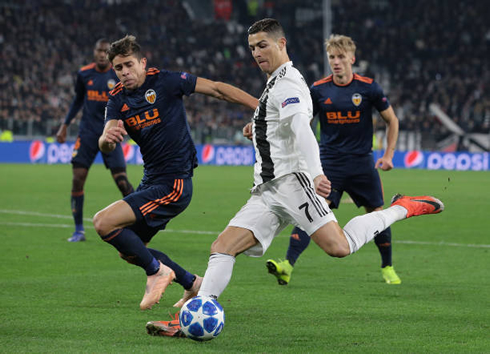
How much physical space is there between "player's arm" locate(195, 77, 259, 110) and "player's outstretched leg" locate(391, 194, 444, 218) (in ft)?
4.13

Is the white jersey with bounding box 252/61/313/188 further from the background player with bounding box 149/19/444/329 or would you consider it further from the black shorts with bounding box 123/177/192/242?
the black shorts with bounding box 123/177/192/242

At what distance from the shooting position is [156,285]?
5.62 metres

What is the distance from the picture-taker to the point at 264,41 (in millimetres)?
4992

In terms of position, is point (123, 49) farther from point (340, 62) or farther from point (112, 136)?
point (340, 62)

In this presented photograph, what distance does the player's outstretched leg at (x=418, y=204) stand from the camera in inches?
224

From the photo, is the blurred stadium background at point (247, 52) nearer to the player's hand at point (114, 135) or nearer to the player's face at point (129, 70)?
the player's face at point (129, 70)

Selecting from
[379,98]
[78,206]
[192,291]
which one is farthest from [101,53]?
[192,291]

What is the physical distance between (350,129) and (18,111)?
2996cm

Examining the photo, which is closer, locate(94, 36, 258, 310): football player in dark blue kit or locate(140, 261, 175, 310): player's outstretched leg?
locate(140, 261, 175, 310): player's outstretched leg

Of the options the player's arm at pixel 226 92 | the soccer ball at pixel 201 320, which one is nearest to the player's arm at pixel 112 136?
the player's arm at pixel 226 92

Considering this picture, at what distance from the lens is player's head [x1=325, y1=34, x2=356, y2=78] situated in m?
7.22

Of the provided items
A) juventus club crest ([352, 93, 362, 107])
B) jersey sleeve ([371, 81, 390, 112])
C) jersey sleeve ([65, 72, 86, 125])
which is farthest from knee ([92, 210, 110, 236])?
jersey sleeve ([65, 72, 86, 125])

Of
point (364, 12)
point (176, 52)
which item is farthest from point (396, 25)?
point (176, 52)

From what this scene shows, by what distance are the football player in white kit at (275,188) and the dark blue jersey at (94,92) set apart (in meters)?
5.37
